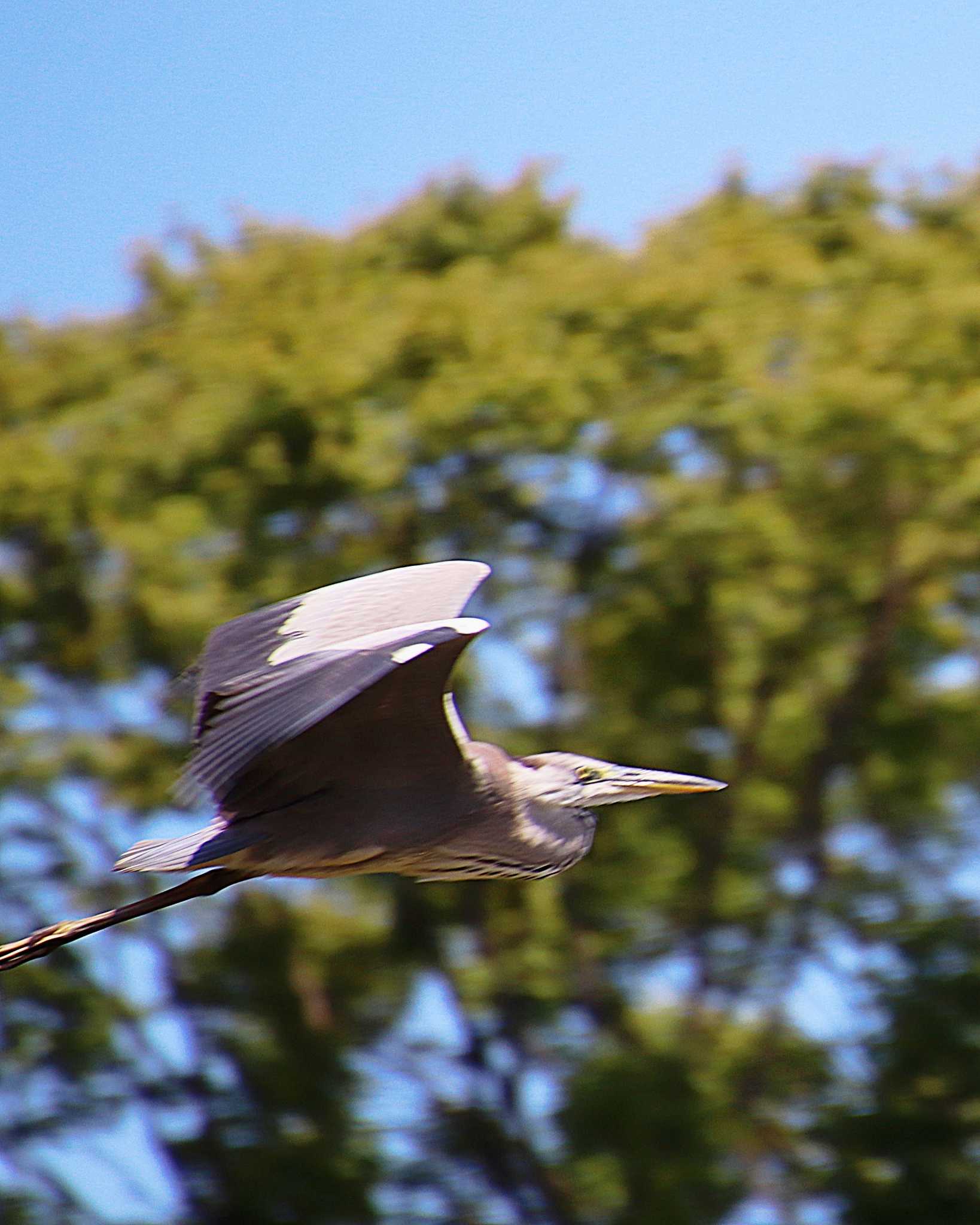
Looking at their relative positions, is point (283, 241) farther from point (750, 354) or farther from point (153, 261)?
point (750, 354)

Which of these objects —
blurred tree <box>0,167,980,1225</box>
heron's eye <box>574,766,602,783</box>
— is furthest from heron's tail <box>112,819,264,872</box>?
blurred tree <box>0,167,980,1225</box>

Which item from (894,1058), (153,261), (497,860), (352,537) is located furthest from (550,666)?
(497,860)

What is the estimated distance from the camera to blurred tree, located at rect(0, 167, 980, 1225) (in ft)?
34.6

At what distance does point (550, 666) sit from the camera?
11.2m

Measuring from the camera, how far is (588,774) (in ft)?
17.7

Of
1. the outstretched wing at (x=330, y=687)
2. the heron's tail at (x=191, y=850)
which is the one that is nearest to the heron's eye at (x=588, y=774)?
the outstretched wing at (x=330, y=687)

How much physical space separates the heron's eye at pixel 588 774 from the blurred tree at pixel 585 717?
17.2ft

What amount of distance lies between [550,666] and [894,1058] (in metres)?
2.93

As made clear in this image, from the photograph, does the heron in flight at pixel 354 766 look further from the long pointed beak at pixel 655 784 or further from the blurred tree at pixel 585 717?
the blurred tree at pixel 585 717

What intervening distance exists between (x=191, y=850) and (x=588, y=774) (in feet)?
Result: 4.31

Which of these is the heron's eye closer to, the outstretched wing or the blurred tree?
the outstretched wing

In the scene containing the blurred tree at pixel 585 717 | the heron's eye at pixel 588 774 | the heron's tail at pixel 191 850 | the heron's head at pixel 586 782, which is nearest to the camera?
the heron's tail at pixel 191 850

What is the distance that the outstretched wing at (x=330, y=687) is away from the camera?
13.2 feet

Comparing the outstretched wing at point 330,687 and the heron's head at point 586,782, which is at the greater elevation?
the outstretched wing at point 330,687
